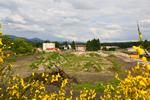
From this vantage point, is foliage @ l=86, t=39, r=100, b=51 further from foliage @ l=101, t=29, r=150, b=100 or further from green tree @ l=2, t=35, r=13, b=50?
foliage @ l=101, t=29, r=150, b=100

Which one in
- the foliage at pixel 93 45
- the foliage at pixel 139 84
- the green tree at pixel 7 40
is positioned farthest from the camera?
the foliage at pixel 93 45

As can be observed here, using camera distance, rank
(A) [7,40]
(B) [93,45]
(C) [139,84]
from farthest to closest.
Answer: (B) [93,45] → (A) [7,40] → (C) [139,84]

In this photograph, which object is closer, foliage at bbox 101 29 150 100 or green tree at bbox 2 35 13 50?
foliage at bbox 101 29 150 100

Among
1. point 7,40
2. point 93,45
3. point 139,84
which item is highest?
point 7,40

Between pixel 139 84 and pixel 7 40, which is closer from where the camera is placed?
pixel 139 84

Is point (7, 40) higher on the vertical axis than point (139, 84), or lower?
higher

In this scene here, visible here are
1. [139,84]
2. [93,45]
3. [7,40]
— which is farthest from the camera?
[93,45]

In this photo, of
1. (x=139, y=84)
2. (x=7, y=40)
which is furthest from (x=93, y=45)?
(x=139, y=84)

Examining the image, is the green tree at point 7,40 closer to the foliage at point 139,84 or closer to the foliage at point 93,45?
the foliage at point 139,84

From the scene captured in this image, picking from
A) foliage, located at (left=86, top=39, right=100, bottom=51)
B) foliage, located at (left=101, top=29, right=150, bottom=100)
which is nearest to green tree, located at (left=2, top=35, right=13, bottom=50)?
foliage, located at (left=101, top=29, right=150, bottom=100)

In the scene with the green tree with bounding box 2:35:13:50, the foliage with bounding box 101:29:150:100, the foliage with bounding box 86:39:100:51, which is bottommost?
the foliage with bounding box 86:39:100:51

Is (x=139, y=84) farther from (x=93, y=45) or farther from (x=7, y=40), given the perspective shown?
(x=93, y=45)

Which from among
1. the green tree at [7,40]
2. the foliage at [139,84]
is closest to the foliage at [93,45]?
the green tree at [7,40]

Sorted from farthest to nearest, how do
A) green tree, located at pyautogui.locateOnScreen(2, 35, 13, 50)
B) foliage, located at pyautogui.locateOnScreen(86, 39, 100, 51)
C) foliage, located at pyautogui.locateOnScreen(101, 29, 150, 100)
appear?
1. foliage, located at pyautogui.locateOnScreen(86, 39, 100, 51)
2. green tree, located at pyautogui.locateOnScreen(2, 35, 13, 50)
3. foliage, located at pyautogui.locateOnScreen(101, 29, 150, 100)
